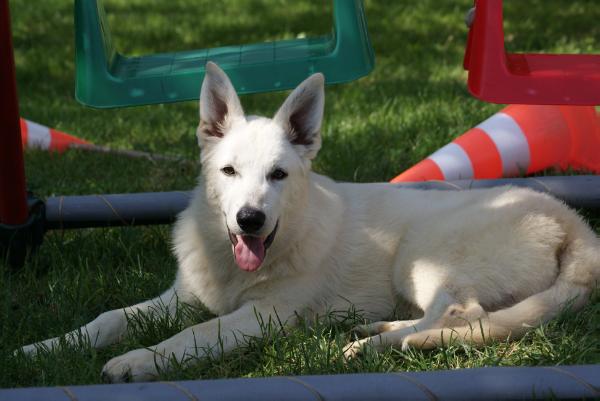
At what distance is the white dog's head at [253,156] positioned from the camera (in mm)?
3281

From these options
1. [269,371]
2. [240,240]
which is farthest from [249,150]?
[269,371]

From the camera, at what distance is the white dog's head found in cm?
328

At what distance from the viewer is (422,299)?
11.3ft

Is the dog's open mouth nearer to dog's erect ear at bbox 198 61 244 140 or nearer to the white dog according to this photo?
the white dog

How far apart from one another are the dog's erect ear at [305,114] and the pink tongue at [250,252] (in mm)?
452

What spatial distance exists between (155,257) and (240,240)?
3.08ft

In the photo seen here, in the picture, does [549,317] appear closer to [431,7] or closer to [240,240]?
[240,240]

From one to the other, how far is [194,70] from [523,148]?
6.81ft

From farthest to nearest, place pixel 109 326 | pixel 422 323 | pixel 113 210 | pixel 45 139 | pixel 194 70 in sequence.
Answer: pixel 45 139 < pixel 113 210 < pixel 194 70 < pixel 109 326 < pixel 422 323

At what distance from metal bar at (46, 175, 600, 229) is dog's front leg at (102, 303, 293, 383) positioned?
103 cm

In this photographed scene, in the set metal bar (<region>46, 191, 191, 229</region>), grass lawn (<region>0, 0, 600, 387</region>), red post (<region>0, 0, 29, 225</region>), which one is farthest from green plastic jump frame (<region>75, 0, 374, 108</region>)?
grass lawn (<region>0, 0, 600, 387</region>)

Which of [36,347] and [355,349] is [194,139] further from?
[355,349]

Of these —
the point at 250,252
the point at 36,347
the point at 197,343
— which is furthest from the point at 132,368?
the point at 250,252

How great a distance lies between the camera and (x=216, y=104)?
3.57 meters
